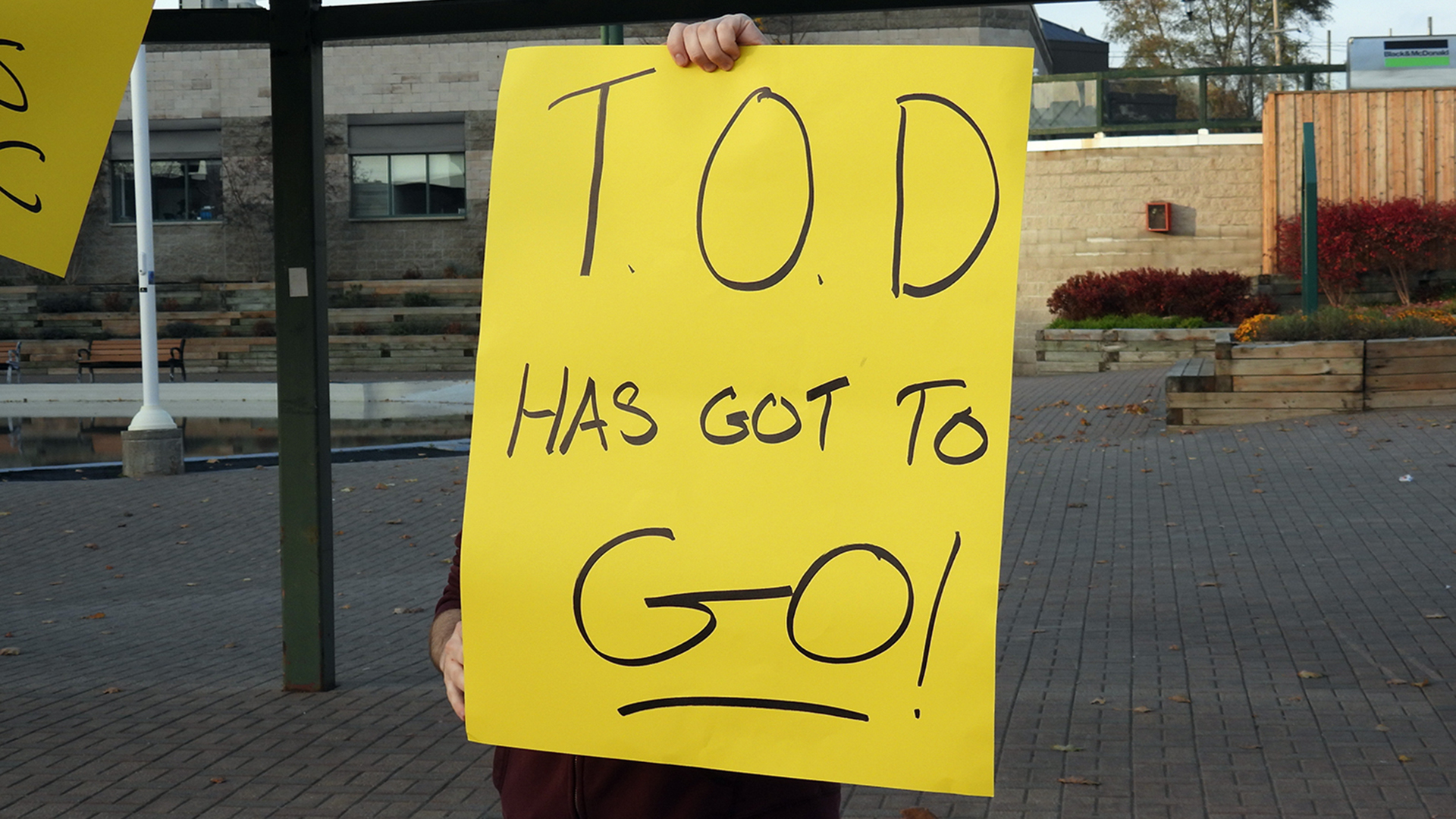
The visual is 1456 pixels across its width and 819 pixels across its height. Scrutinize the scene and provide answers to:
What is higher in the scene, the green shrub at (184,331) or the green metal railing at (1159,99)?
the green metal railing at (1159,99)

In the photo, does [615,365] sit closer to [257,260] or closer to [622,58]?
[622,58]

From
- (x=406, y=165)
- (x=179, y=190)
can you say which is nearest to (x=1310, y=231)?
(x=406, y=165)

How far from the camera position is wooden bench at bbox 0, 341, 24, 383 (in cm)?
2722

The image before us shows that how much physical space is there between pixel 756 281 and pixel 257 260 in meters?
37.5

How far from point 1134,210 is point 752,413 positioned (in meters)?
26.6

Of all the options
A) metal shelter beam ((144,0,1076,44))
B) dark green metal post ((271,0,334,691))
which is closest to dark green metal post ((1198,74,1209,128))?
metal shelter beam ((144,0,1076,44))

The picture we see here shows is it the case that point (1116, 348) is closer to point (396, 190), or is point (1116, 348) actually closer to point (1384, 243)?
point (1384, 243)

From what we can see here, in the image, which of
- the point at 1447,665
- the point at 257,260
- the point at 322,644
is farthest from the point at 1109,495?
the point at 257,260

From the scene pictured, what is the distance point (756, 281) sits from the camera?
1751 millimetres

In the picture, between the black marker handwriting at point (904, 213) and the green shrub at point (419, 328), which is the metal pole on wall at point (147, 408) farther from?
→ the green shrub at point (419, 328)

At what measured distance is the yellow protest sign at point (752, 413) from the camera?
1.64 m

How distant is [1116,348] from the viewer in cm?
2217

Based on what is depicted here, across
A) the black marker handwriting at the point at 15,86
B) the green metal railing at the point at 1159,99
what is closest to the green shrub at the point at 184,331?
the green metal railing at the point at 1159,99

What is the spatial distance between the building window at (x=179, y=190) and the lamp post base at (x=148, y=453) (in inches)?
1039
